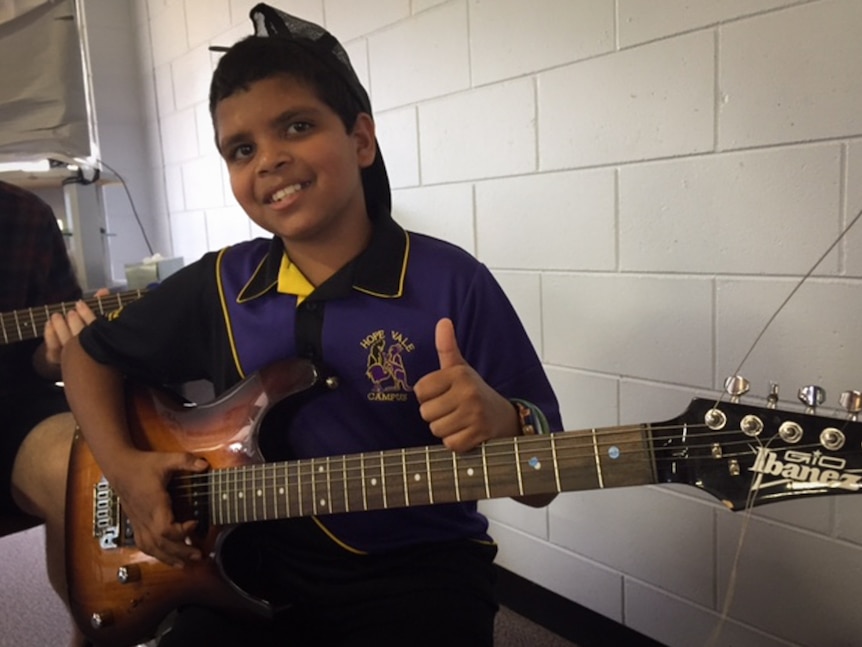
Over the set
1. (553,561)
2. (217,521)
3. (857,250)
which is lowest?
(553,561)

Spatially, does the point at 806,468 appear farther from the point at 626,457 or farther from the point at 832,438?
the point at 626,457

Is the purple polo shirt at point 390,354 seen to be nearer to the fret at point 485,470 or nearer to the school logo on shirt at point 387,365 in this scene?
the school logo on shirt at point 387,365

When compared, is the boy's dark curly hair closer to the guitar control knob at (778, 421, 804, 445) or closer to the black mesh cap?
the black mesh cap

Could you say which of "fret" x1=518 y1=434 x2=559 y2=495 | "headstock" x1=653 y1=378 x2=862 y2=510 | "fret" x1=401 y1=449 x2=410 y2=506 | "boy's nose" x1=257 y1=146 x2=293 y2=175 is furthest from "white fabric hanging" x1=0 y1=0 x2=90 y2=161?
"headstock" x1=653 y1=378 x2=862 y2=510

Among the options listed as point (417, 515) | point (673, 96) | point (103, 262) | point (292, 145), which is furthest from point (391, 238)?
point (103, 262)

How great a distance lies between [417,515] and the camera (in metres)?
0.96

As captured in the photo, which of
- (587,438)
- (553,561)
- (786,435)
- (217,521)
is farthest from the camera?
(553,561)

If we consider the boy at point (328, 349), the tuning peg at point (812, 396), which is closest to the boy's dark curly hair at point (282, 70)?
the boy at point (328, 349)

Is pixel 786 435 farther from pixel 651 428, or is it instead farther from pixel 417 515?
pixel 417 515

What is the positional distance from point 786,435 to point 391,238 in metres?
0.58

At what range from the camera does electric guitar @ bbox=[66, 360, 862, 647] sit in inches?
25.3

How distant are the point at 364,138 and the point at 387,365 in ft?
1.15

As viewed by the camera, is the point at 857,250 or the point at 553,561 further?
the point at 553,561

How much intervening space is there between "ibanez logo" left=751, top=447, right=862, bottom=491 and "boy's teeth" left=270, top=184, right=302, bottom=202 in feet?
2.15
